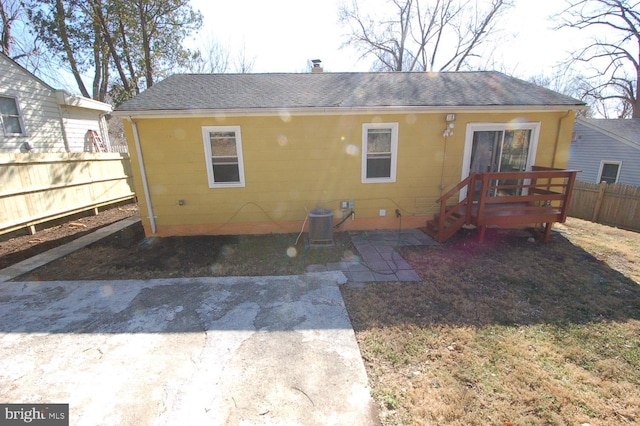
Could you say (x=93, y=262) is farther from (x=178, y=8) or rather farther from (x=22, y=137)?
(x=178, y=8)

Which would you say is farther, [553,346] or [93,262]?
[93,262]

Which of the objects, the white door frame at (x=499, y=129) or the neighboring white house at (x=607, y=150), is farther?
the neighboring white house at (x=607, y=150)

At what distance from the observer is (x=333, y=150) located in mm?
6160

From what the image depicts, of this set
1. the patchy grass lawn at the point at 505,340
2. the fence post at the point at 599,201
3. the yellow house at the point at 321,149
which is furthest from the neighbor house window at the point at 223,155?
the fence post at the point at 599,201

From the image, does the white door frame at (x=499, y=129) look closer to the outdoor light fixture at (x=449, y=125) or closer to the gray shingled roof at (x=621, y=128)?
the outdoor light fixture at (x=449, y=125)

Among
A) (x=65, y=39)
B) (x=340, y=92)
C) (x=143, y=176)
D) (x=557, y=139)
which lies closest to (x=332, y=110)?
(x=340, y=92)

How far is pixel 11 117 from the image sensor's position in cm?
845

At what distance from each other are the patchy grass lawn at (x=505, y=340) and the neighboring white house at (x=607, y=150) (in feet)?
37.7

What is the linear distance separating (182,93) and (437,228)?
22.0 feet

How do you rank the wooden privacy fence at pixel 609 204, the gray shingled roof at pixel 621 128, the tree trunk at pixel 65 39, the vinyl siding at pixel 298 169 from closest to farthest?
the vinyl siding at pixel 298 169 → the wooden privacy fence at pixel 609 204 → the tree trunk at pixel 65 39 → the gray shingled roof at pixel 621 128

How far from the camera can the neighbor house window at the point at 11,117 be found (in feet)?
27.1

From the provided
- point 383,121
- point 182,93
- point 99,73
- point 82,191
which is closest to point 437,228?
point 383,121

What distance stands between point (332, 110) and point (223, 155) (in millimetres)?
2593

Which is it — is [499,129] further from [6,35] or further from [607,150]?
[6,35]
